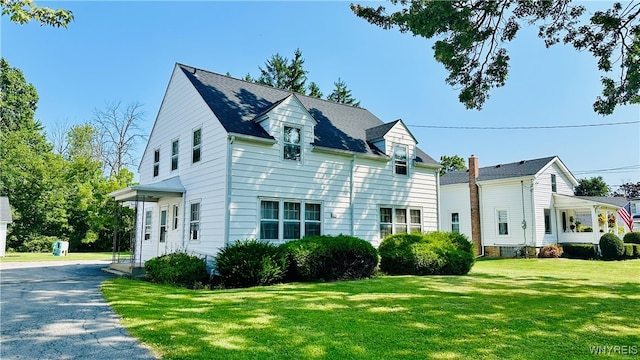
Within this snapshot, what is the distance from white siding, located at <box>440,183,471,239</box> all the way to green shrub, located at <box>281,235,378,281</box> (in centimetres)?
1642

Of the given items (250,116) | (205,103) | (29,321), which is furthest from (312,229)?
(29,321)

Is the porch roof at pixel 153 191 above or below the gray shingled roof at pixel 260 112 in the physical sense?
below

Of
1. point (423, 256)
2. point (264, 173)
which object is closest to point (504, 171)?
point (423, 256)

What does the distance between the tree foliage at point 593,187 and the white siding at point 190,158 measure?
35.5 m

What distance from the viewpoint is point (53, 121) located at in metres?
40.8

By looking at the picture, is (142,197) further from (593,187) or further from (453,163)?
(453,163)

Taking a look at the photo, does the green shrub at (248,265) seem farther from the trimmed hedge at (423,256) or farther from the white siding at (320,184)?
the trimmed hedge at (423,256)

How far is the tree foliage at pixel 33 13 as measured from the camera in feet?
24.7

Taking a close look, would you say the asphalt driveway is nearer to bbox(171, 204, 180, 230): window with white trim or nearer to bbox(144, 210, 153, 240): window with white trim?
bbox(171, 204, 180, 230): window with white trim

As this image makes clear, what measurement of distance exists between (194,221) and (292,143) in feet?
14.4

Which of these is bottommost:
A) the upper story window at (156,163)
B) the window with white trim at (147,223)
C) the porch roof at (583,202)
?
the window with white trim at (147,223)

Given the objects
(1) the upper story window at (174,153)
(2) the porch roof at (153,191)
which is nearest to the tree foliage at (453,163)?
(1) the upper story window at (174,153)

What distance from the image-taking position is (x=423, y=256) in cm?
1338

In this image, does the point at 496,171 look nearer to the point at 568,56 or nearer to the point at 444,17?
the point at 568,56
